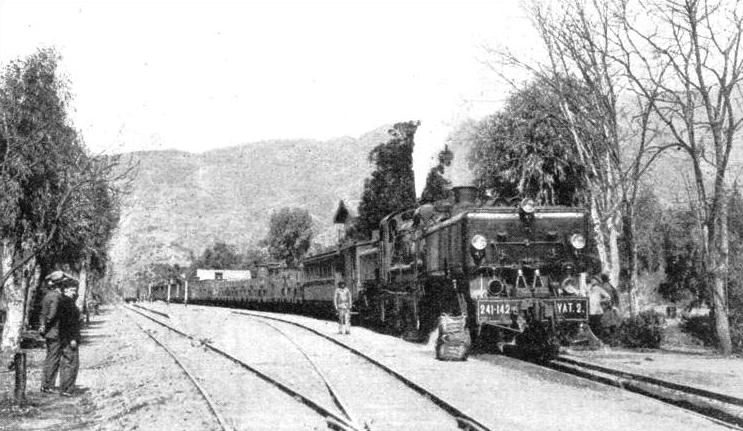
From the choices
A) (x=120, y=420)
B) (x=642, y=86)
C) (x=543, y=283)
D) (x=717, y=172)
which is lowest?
(x=120, y=420)

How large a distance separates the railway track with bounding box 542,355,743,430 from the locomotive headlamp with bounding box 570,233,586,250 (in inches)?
97.9

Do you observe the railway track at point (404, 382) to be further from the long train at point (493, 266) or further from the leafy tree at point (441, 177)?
the leafy tree at point (441, 177)

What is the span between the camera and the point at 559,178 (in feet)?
106

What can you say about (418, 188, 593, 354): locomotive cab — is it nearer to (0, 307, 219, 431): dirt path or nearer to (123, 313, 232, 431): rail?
(123, 313, 232, 431): rail

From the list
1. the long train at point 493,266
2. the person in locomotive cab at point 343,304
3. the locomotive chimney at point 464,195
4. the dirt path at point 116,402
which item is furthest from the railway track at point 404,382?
the locomotive chimney at point 464,195

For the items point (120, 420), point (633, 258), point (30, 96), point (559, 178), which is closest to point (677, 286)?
point (559, 178)

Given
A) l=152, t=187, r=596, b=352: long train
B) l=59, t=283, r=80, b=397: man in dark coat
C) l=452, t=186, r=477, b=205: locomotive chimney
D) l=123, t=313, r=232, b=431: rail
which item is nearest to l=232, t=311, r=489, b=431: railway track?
l=123, t=313, r=232, b=431: rail

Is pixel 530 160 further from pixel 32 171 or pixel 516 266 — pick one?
pixel 32 171

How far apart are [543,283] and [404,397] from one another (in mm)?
5404

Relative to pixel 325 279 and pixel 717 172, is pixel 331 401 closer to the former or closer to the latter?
pixel 717 172

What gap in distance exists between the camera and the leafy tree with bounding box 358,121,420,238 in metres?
53.9

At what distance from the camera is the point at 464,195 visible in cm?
1641

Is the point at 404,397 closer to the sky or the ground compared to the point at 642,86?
closer to the ground

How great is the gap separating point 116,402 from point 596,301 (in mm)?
8534
